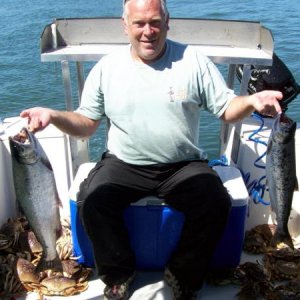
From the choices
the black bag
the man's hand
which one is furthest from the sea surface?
the man's hand

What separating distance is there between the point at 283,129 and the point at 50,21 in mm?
14204

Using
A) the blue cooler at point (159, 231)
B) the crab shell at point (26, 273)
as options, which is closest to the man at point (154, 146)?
the blue cooler at point (159, 231)

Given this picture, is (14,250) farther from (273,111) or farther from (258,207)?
(273,111)

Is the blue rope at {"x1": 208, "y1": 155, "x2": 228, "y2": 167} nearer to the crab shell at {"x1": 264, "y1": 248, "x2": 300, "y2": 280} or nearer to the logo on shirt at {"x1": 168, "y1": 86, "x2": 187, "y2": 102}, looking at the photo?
the crab shell at {"x1": 264, "y1": 248, "x2": 300, "y2": 280}

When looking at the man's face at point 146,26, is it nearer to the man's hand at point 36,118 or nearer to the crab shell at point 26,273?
the man's hand at point 36,118

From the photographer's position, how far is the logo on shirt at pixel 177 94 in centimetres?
294

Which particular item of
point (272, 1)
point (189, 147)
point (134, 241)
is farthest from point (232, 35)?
point (272, 1)

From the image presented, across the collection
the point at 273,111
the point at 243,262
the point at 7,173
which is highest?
the point at 273,111

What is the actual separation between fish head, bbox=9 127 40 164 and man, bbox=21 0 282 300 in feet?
0.80

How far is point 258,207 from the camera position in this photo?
379 cm

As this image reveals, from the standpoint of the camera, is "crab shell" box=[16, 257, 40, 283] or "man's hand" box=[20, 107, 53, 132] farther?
"crab shell" box=[16, 257, 40, 283]

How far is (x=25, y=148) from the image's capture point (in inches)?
101

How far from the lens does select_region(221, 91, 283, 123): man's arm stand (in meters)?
2.55

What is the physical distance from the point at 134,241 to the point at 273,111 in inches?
51.8
